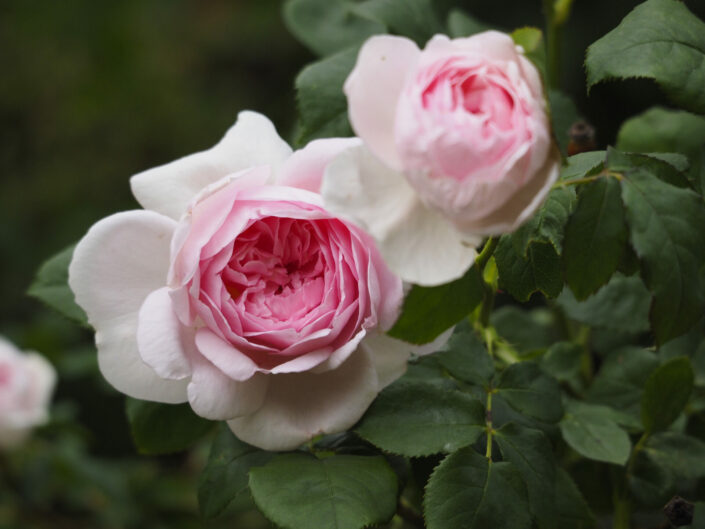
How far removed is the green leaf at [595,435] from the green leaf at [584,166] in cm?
16

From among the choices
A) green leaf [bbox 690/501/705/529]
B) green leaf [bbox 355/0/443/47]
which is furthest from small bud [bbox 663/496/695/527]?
green leaf [bbox 355/0/443/47]

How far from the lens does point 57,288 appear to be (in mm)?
516

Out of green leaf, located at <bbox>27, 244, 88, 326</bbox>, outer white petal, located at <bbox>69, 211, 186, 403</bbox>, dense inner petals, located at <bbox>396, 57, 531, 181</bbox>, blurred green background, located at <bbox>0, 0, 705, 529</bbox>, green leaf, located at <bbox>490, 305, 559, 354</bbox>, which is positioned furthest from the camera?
blurred green background, located at <bbox>0, 0, 705, 529</bbox>

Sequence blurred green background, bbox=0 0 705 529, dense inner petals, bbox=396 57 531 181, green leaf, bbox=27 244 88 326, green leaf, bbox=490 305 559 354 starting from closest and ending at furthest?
dense inner petals, bbox=396 57 531 181, green leaf, bbox=27 244 88 326, green leaf, bbox=490 305 559 354, blurred green background, bbox=0 0 705 529

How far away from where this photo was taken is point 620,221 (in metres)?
0.34

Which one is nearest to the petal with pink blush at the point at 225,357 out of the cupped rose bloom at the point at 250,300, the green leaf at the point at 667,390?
the cupped rose bloom at the point at 250,300

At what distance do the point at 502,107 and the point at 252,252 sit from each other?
14 cm

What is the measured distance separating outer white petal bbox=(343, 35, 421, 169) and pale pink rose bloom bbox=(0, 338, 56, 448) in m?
0.73

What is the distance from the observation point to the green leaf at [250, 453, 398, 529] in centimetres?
35

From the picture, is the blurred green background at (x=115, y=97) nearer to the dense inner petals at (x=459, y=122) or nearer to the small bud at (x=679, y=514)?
the small bud at (x=679, y=514)

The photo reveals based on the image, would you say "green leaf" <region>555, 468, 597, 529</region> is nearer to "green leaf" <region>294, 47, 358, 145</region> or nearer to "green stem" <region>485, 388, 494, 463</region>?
"green stem" <region>485, 388, 494, 463</region>

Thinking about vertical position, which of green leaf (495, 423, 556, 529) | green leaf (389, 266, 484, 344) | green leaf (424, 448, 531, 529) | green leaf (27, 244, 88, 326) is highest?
green leaf (389, 266, 484, 344)

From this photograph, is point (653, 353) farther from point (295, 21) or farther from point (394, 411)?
point (295, 21)

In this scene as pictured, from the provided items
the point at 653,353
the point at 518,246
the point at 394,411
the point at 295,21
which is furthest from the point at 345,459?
the point at 295,21
